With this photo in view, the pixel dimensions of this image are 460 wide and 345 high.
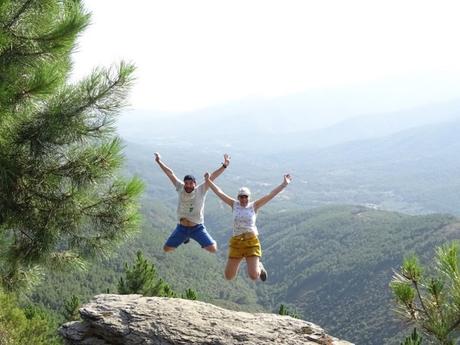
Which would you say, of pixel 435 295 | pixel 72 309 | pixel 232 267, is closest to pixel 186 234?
pixel 232 267

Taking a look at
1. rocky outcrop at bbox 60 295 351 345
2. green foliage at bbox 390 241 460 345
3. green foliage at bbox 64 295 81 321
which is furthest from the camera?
green foliage at bbox 64 295 81 321

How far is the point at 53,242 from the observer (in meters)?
8.88

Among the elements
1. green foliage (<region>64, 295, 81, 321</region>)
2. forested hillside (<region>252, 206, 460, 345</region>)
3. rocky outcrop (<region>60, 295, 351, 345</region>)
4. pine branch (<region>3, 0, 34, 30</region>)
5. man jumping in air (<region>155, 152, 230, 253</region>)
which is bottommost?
forested hillside (<region>252, 206, 460, 345</region>)

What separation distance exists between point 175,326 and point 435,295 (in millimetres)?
4346

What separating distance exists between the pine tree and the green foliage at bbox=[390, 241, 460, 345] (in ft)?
16.4

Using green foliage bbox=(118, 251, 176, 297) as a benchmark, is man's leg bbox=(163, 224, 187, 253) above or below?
above

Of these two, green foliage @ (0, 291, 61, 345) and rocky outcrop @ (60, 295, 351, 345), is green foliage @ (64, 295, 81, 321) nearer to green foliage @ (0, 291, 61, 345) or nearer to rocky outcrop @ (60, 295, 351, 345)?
green foliage @ (0, 291, 61, 345)

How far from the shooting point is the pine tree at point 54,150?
7.36 m

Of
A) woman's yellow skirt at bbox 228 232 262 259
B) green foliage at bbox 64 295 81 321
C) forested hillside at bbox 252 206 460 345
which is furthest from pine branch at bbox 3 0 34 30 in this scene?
forested hillside at bbox 252 206 460 345

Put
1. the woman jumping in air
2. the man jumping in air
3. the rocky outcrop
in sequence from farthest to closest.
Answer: the man jumping in air < the woman jumping in air < the rocky outcrop

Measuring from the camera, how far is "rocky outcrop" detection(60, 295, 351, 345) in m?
8.15

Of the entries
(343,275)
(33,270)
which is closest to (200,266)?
(343,275)

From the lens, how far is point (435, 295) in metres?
5.91

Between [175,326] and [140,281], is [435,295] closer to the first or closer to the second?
[175,326]
